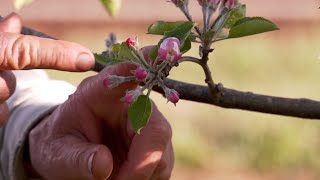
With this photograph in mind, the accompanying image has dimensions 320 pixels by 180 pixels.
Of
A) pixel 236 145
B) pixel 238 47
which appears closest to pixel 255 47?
pixel 238 47

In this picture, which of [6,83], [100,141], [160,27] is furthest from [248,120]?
[160,27]

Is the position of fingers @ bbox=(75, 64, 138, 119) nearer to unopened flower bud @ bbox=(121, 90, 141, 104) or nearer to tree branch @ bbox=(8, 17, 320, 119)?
tree branch @ bbox=(8, 17, 320, 119)

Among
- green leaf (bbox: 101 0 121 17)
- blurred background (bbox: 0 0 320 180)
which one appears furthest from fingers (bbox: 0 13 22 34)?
blurred background (bbox: 0 0 320 180)

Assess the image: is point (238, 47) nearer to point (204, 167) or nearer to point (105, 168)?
point (204, 167)

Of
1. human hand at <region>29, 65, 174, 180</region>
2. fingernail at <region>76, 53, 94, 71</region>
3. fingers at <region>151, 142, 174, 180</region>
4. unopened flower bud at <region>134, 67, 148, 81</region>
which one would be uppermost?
unopened flower bud at <region>134, 67, 148, 81</region>

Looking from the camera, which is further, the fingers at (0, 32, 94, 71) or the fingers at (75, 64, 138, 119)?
the fingers at (75, 64, 138, 119)

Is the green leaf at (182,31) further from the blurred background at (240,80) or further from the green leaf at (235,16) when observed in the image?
the blurred background at (240,80)
